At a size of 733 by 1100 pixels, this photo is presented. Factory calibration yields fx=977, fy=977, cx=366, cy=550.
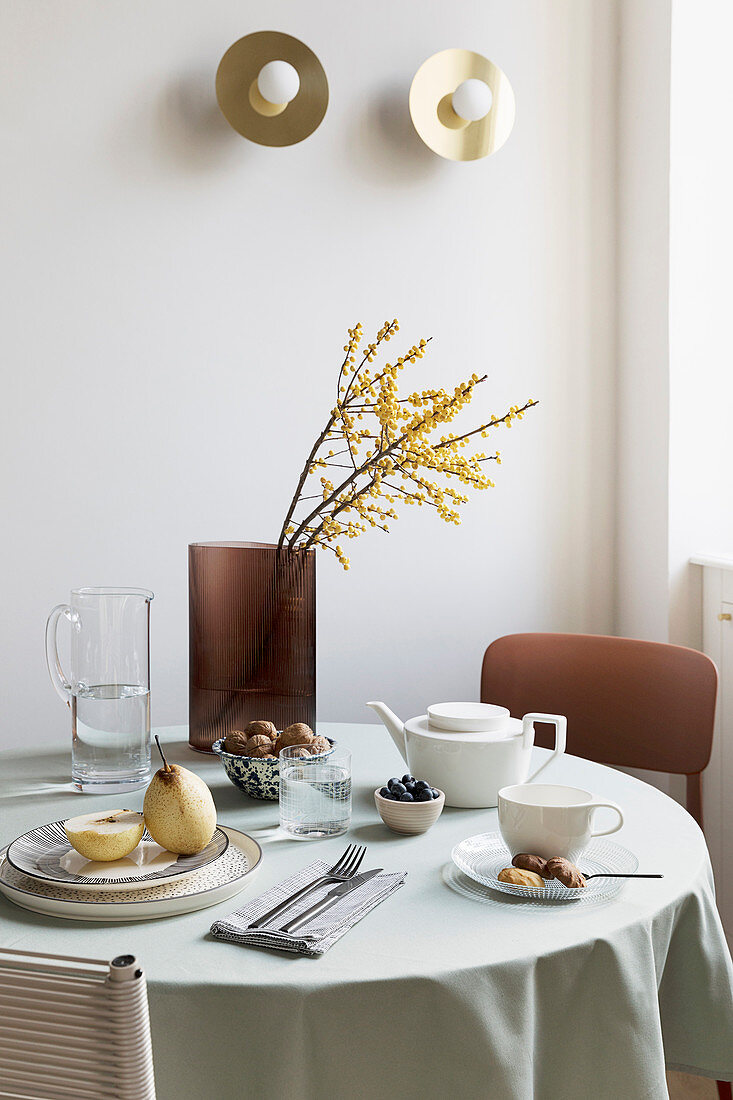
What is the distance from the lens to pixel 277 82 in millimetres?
2129

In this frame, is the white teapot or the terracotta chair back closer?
the white teapot

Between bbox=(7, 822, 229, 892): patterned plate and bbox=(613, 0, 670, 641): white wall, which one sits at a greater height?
bbox=(613, 0, 670, 641): white wall

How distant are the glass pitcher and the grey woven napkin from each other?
1.28 feet

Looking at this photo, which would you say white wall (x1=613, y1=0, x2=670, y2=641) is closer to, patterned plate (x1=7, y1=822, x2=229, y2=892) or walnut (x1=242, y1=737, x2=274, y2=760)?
walnut (x1=242, y1=737, x2=274, y2=760)

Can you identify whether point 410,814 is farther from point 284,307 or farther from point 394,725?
point 284,307

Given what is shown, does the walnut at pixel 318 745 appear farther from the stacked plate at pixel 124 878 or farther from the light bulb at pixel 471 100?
the light bulb at pixel 471 100

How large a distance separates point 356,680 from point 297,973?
1.57 meters

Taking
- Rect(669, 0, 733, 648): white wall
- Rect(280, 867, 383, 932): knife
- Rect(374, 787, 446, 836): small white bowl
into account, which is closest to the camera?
Rect(280, 867, 383, 932): knife

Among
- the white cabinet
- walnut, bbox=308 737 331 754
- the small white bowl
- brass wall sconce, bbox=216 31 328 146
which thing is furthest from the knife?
brass wall sconce, bbox=216 31 328 146

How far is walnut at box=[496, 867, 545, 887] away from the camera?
3.33 feet

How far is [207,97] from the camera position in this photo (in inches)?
87.0

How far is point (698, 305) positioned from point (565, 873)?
1.80m

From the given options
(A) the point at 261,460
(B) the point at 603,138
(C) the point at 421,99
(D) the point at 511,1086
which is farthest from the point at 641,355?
(D) the point at 511,1086

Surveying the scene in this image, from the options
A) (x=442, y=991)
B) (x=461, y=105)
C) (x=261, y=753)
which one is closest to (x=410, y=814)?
(x=261, y=753)
